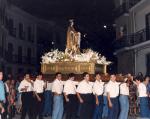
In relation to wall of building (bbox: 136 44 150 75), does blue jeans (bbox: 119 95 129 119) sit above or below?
below

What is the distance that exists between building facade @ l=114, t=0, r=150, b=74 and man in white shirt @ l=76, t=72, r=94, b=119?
14755 millimetres

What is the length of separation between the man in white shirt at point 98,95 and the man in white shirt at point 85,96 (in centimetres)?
24

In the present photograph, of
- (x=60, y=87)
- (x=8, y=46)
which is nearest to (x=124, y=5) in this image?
(x=8, y=46)

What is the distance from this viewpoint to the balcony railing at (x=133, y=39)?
2837 cm

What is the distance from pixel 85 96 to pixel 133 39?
1858cm

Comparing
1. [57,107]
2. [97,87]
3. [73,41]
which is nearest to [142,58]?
[73,41]

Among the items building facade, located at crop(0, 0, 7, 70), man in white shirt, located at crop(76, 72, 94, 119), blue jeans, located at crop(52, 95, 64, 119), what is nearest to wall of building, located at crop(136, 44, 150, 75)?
building facade, located at crop(0, 0, 7, 70)

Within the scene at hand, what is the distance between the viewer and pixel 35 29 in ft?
156

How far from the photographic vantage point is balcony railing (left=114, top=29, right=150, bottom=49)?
28.4 metres

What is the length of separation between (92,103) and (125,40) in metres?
19.2

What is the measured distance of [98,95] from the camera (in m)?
13.7

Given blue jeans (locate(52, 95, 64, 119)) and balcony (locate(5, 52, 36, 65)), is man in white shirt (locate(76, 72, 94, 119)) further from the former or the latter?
balcony (locate(5, 52, 36, 65))

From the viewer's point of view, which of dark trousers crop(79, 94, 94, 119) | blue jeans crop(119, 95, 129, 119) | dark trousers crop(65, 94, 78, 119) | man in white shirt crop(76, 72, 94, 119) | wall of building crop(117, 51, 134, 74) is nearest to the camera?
blue jeans crop(119, 95, 129, 119)

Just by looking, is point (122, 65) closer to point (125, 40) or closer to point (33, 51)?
point (125, 40)
